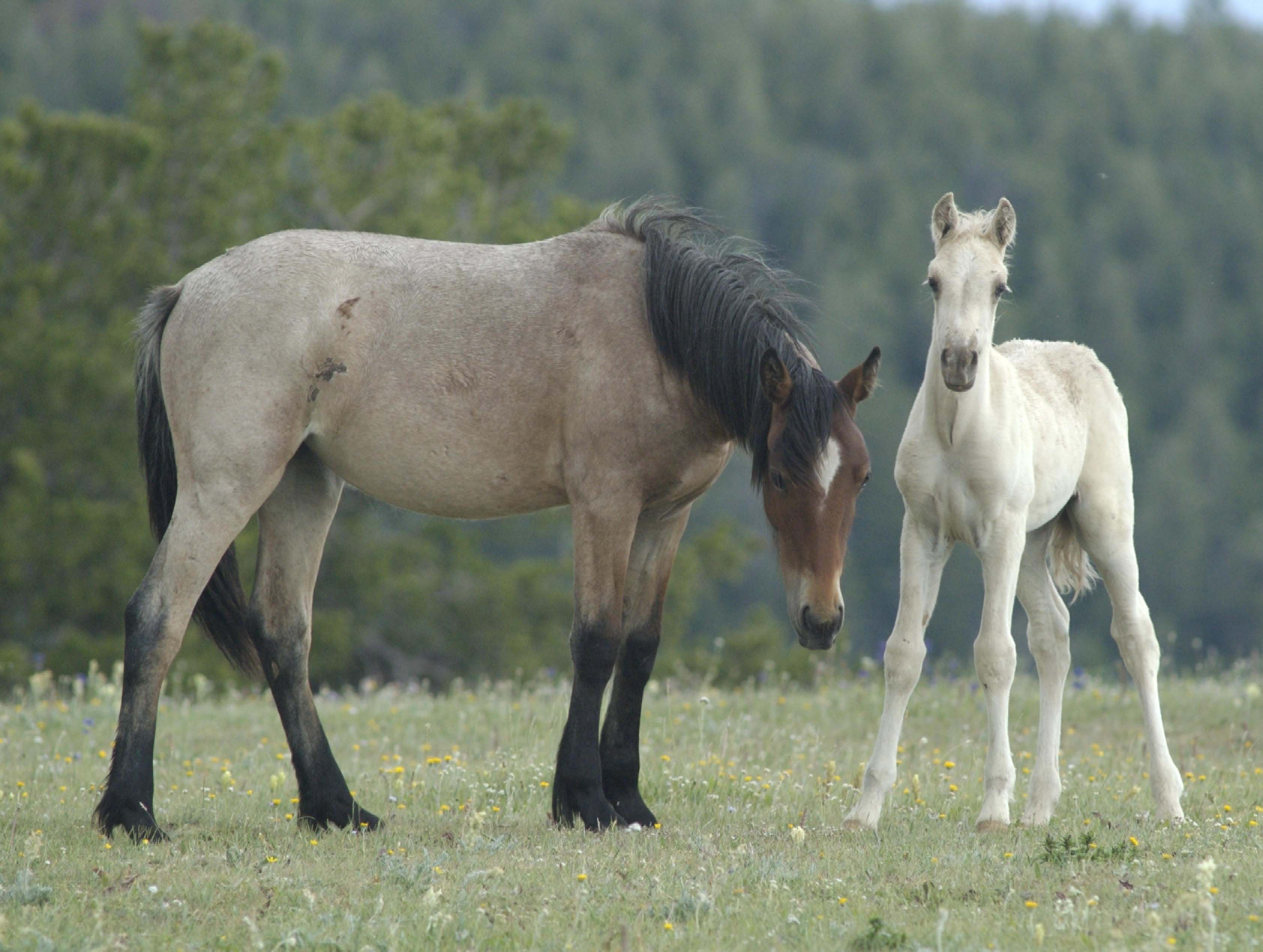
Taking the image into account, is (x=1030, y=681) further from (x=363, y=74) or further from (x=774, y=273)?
(x=363, y=74)

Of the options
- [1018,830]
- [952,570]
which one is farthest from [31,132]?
[952,570]

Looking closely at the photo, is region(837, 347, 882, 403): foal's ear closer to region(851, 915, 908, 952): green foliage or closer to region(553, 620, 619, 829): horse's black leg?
region(553, 620, 619, 829): horse's black leg

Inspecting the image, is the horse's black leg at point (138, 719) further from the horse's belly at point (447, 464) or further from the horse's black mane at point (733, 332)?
the horse's black mane at point (733, 332)

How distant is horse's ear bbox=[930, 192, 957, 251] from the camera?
580cm

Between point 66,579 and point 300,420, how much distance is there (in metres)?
18.7

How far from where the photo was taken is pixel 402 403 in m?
6.46

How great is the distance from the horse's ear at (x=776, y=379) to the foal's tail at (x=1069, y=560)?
1537mm

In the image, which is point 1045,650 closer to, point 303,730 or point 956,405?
point 956,405

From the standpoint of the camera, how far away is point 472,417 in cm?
645

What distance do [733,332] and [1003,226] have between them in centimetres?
121

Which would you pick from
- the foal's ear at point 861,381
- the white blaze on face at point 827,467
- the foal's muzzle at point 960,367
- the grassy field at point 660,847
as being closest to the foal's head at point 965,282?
the foal's muzzle at point 960,367

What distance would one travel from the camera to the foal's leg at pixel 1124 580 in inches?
251

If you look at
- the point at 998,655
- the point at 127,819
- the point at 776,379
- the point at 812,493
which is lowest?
the point at 127,819

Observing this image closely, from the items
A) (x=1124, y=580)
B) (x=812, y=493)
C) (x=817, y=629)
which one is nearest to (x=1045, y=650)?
(x=1124, y=580)
